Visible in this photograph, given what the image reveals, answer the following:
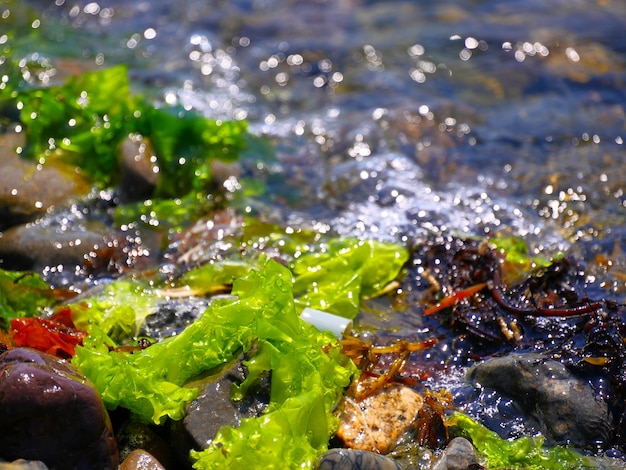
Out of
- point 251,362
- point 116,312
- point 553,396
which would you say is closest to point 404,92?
point 116,312

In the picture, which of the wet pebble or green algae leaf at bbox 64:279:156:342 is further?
green algae leaf at bbox 64:279:156:342

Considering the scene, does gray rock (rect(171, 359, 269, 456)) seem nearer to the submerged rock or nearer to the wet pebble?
the wet pebble

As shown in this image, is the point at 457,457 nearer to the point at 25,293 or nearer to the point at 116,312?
the point at 116,312

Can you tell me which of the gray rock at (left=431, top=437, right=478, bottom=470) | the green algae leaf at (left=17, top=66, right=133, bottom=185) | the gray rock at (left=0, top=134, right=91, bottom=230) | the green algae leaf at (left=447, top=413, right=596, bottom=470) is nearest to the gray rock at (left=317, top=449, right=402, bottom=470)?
the gray rock at (left=431, top=437, right=478, bottom=470)

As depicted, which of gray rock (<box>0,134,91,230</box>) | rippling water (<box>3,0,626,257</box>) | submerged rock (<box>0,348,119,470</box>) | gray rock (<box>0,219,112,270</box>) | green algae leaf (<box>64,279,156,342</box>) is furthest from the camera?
rippling water (<box>3,0,626,257</box>)

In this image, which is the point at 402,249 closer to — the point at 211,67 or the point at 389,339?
the point at 389,339

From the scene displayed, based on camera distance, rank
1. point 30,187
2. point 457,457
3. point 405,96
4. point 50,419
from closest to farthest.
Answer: point 50,419, point 457,457, point 30,187, point 405,96

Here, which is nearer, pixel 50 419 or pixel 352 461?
pixel 50 419

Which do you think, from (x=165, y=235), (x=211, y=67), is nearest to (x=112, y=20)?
(x=211, y=67)
